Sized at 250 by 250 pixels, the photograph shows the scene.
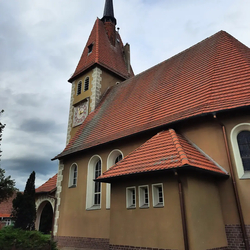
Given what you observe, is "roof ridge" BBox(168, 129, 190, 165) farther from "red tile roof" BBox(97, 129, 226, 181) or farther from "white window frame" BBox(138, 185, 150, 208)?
"white window frame" BBox(138, 185, 150, 208)

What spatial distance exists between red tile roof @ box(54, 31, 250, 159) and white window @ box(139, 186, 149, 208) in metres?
2.71

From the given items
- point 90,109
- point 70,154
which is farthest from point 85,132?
point 90,109

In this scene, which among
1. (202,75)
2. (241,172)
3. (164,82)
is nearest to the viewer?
(241,172)

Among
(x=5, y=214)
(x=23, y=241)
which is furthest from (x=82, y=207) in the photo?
(x=5, y=214)

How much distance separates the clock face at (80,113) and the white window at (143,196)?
9.19 meters

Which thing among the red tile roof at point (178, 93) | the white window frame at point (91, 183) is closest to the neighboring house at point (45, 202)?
the red tile roof at point (178, 93)

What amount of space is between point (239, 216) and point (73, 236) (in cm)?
775

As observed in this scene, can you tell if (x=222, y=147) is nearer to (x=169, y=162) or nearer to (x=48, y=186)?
(x=169, y=162)

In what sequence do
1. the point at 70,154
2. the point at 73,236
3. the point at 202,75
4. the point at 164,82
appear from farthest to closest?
the point at 70,154
the point at 164,82
the point at 73,236
the point at 202,75

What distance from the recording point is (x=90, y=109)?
15.6 metres

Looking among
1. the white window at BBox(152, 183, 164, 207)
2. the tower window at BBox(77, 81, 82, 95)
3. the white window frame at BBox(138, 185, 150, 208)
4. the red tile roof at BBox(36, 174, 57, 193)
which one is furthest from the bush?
the tower window at BBox(77, 81, 82, 95)

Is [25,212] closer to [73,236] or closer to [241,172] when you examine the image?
[73,236]

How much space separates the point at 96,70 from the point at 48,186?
857 cm

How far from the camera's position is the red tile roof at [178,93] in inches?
332
